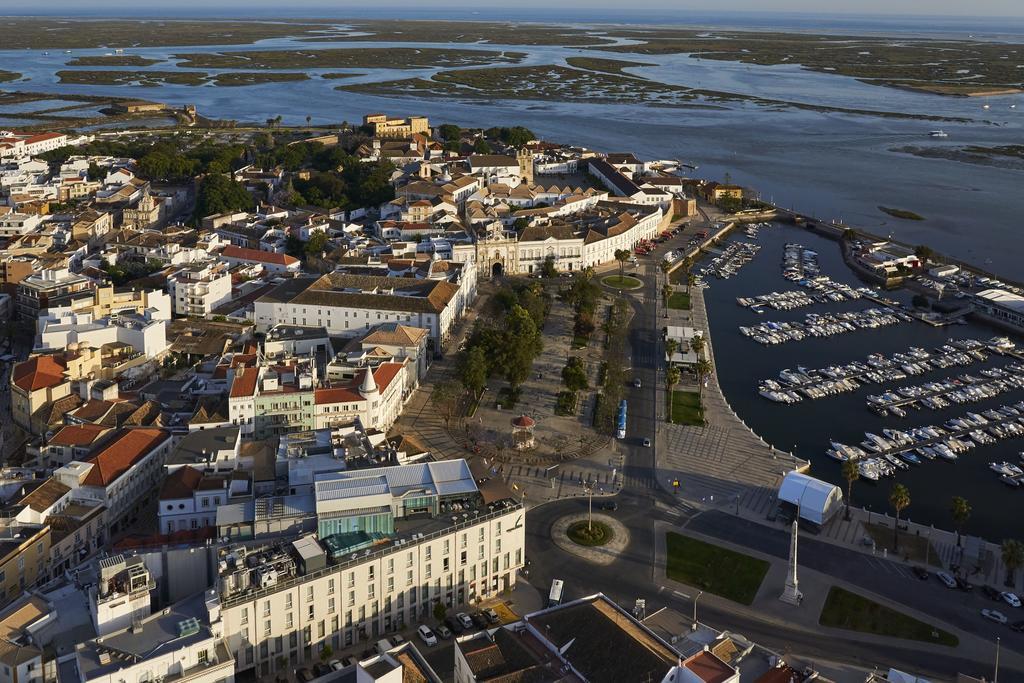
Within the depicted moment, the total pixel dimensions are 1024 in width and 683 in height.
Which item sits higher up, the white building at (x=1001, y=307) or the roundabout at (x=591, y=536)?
the white building at (x=1001, y=307)

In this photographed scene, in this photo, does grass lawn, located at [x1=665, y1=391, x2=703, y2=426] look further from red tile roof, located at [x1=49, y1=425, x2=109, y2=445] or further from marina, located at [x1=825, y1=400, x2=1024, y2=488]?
red tile roof, located at [x1=49, y1=425, x2=109, y2=445]

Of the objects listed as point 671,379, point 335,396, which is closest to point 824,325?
point 671,379

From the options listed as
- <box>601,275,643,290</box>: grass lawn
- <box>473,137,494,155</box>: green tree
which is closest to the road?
<box>601,275,643,290</box>: grass lawn

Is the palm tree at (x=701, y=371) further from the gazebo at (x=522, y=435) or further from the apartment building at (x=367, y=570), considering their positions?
the apartment building at (x=367, y=570)

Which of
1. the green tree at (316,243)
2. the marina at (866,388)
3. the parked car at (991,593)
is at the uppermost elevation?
the green tree at (316,243)

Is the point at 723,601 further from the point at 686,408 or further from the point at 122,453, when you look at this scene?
the point at 122,453

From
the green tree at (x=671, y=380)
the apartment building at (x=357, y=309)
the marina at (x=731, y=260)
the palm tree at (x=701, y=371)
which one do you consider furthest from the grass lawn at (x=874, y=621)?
the marina at (x=731, y=260)
